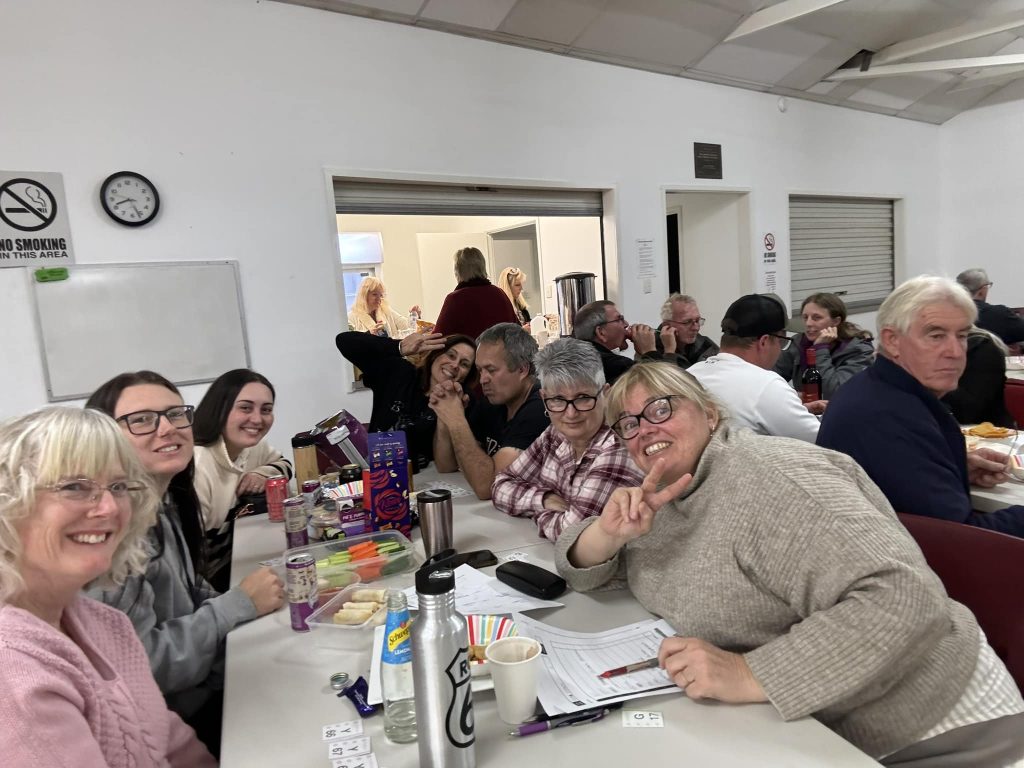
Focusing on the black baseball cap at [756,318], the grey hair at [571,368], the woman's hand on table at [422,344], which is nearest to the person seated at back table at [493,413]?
the woman's hand on table at [422,344]

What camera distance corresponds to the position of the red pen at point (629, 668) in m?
1.14

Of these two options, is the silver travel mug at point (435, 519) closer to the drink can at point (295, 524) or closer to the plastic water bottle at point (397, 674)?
the drink can at point (295, 524)

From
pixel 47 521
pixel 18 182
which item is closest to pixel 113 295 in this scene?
pixel 18 182

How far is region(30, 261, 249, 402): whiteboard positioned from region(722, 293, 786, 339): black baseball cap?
8.28 feet

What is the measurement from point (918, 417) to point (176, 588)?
75.3 inches

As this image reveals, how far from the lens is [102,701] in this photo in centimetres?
96

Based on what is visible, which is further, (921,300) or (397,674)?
(921,300)

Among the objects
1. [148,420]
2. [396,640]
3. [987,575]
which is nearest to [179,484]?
[148,420]

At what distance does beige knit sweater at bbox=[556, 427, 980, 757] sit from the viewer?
101 cm

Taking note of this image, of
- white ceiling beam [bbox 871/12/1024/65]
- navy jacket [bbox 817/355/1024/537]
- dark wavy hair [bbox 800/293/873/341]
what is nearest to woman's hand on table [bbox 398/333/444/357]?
navy jacket [bbox 817/355/1024/537]

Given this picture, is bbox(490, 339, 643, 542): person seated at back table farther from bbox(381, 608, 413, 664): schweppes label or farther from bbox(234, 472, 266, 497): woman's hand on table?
bbox(234, 472, 266, 497): woman's hand on table

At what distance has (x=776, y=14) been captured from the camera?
4516 millimetres

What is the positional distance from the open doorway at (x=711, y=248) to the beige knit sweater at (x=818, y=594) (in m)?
4.95

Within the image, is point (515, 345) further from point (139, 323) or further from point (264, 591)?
point (139, 323)
